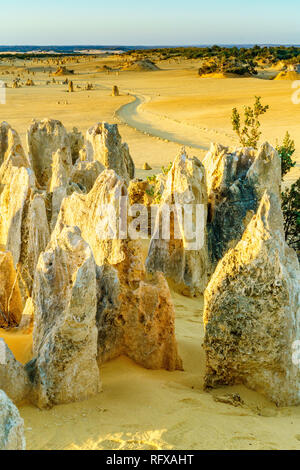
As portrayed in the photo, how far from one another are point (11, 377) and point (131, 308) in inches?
52.3

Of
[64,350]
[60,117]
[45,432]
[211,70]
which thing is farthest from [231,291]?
[211,70]

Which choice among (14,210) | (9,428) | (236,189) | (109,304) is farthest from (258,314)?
(236,189)

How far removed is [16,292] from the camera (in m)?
6.23

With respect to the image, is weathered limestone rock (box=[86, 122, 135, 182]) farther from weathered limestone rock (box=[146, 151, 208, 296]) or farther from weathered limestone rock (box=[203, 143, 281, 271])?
weathered limestone rock (box=[146, 151, 208, 296])

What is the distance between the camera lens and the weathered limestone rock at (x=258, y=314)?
4.30 metres

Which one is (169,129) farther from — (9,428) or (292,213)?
(9,428)

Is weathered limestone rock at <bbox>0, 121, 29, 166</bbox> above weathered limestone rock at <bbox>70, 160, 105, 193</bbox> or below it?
above

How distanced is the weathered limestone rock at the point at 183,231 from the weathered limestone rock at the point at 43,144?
3827 mm

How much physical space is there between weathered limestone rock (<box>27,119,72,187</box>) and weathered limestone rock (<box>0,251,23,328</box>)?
16.6 feet

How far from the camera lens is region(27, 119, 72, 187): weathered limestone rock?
1100 centimetres

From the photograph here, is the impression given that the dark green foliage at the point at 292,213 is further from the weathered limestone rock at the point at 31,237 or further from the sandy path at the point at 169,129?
the sandy path at the point at 169,129

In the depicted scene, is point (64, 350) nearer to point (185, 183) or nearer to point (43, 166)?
point (185, 183)

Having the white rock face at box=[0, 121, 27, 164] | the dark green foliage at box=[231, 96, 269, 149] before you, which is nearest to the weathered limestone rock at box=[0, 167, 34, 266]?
the white rock face at box=[0, 121, 27, 164]

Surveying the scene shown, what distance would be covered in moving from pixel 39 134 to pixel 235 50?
206ft
